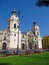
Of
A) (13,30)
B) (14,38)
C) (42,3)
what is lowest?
(42,3)

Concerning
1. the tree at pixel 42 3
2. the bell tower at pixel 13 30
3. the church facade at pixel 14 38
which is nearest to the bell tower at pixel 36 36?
the church facade at pixel 14 38

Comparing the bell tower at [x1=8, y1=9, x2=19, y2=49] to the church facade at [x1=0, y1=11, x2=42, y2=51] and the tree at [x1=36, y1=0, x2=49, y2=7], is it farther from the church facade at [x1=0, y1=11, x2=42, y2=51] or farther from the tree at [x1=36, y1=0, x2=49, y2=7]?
the tree at [x1=36, y1=0, x2=49, y2=7]

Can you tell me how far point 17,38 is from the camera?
67.1 meters

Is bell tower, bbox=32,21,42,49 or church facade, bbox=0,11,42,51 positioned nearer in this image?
church facade, bbox=0,11,42,51

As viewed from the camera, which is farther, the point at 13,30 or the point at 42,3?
the point at 13,30

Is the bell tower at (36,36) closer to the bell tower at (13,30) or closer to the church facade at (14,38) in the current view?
the church facade at (14,38)

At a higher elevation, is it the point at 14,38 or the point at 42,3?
the point at 14,38

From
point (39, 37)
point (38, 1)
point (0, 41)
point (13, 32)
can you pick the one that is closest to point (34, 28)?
point (39, 37)

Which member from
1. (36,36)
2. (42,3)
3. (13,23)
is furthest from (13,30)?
(42,3)

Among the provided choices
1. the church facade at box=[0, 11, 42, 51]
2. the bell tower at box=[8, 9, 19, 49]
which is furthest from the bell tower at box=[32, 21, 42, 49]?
the bell tower at box=[8, 9, 19, 49]

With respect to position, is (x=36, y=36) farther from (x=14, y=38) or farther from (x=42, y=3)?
(x=42, y=3)

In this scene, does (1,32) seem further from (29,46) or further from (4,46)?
(29,46)

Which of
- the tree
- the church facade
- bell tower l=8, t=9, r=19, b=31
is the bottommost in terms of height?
the tree

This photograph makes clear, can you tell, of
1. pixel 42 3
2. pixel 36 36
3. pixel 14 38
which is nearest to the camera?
pixel 42 3
